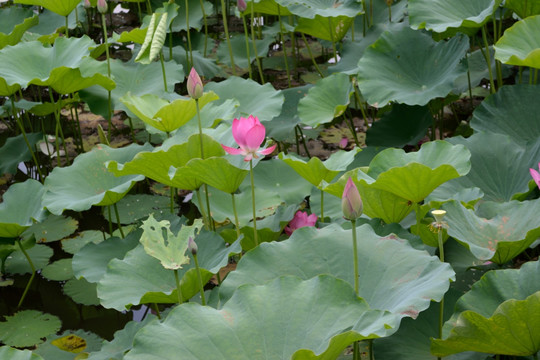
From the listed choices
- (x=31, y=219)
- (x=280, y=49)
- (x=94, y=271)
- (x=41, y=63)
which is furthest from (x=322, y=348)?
(x=280, y=49)

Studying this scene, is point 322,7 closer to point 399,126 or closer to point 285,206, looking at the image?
point 399,126

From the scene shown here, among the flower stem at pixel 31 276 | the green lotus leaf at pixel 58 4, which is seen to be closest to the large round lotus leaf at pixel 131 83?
the green lotus leaf at pixel 58 4

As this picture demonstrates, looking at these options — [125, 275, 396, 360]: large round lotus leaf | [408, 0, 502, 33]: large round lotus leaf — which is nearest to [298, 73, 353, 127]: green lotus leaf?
[408, 0, 502, 33]: large round lotus leaf

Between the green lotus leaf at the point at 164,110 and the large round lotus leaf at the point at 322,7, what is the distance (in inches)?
33.5

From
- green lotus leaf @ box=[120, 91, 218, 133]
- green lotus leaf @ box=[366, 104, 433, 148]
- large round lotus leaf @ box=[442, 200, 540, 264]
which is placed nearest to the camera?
large round lotus leaf @ box=[442, 200, 540, 264]

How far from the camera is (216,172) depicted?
6.15 ft

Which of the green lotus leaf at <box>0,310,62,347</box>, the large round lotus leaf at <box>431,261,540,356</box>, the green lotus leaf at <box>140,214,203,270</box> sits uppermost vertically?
the green lotus leaf at <box>140,214,203,270</box>

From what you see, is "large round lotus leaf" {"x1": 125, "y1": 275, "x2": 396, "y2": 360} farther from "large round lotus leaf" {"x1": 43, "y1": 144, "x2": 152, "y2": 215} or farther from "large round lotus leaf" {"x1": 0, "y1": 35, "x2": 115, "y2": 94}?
"large round lotus leaf" {"x1": 0, "y1": 35, "x2": 115, "y2": 94}

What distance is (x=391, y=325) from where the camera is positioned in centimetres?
126

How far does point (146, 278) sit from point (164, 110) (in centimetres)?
59

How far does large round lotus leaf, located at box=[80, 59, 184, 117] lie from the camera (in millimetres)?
2941

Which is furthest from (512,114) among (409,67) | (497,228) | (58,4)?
(58,4)

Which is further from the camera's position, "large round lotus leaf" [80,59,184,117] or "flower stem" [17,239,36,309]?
"large round lotus leaf" [80,59,184,117]

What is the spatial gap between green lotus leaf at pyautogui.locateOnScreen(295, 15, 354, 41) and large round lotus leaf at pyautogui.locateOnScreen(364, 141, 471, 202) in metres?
1.29
